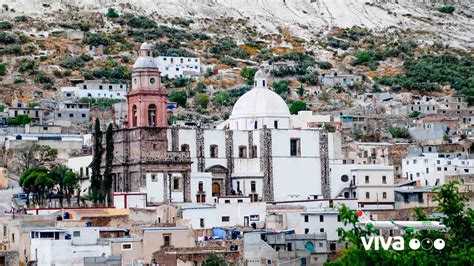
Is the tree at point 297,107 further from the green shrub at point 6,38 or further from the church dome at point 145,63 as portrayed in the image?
the church dome at point 145,63

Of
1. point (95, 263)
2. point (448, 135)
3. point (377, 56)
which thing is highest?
point (377, 56)

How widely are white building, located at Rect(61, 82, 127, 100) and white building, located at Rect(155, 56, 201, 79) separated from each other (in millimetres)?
10889

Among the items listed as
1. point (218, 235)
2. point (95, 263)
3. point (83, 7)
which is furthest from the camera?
point (83, 7)

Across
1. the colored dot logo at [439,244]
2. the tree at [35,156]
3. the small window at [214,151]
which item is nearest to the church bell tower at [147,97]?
the small window at [214,151]

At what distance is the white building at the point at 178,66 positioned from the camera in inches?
5546

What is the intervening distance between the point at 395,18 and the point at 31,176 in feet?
343

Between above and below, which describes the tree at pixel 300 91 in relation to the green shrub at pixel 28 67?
below

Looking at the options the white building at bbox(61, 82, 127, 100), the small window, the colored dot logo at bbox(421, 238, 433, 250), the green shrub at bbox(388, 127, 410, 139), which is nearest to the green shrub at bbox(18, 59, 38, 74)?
the white building at bbox(61, 82, 127, 100)

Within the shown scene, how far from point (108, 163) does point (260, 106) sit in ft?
34.7

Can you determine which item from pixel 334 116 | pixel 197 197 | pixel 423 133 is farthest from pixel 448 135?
pixel 197 197

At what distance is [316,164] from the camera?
87.6 m

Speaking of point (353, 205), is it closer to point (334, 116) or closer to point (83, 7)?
point (334, 116)

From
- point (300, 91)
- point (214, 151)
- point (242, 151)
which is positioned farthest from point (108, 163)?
point (300, 91)

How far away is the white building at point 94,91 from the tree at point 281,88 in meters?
14.6
